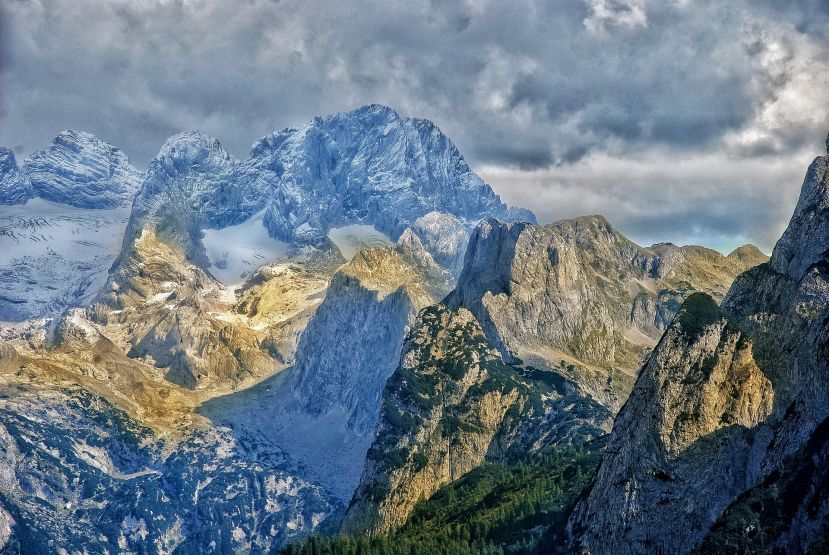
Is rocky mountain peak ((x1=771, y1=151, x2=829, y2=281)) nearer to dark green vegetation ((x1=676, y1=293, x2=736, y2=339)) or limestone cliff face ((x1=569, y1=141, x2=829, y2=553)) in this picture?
limestone cliff face ((x1=569, y1=141, x2=829, y2=553))

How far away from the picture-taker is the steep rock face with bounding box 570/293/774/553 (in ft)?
426

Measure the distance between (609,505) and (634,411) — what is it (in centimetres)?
1339

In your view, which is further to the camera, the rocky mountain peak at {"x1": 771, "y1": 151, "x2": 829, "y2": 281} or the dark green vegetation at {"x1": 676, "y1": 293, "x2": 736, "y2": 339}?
the rocky mountain peak at {"x1": 771, "y1": 151, "x2": 829, "y2": 281}

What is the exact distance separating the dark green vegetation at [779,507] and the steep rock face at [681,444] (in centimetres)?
1578

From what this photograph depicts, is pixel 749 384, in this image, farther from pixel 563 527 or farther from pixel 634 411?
pixel 563 527

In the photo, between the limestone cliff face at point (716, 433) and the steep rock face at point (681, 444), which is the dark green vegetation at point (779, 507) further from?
the steep rock face at point (681, 444)

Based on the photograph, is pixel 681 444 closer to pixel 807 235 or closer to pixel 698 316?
pixel 698 316

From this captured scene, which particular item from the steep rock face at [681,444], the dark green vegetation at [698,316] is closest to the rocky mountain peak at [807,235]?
the dark green vegetation at [698,316]

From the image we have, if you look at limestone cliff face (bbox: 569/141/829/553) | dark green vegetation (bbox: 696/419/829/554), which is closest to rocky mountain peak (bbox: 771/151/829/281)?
limestone cliff face (bbox: 569/141/829/553)

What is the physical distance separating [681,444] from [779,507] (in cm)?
2732

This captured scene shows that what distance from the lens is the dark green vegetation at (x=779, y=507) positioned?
100688mm

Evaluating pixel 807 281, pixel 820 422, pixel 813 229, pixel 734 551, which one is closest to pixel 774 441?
pixel 820 422

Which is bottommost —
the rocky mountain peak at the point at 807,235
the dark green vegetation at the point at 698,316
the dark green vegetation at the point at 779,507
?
the dark green vegetation at the point at 779,507

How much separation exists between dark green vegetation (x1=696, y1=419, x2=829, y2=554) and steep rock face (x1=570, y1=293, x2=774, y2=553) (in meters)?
15.8
